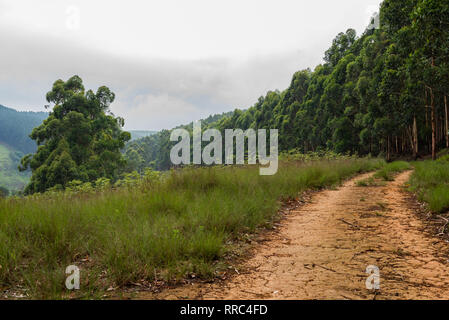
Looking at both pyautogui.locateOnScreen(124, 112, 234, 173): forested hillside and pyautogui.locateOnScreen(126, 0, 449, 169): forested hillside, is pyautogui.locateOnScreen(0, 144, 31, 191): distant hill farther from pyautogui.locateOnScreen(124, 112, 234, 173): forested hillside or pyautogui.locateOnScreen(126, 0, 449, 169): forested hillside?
pyautogui.locateOnScreen(126, 0, 449, 169): forested hillside

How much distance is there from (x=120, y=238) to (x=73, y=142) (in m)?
33.8

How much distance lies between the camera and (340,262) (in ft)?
11.6

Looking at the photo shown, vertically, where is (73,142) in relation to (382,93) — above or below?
below

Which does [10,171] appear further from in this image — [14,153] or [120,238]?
[120,238]

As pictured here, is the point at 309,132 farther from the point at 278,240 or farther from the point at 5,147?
the point at 5,147

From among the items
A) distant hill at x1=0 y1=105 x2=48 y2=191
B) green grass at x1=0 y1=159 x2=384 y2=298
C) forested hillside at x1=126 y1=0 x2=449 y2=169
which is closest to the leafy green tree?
forested hillside at x1=126 y1=0 x2=449 y2=169

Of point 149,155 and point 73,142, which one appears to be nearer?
point 73,142

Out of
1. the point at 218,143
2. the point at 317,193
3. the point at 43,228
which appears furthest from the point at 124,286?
the point at 218,143

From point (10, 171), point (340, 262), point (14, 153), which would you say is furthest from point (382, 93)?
point (14, 153)

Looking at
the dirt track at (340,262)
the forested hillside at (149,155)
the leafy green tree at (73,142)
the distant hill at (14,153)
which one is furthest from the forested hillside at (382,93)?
the distant hill at (14,153)

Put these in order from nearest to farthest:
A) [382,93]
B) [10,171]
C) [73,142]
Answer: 1. [382,93]
2. [73,142]
3. [10,171]

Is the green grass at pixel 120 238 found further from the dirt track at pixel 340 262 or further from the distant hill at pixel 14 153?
the distant hill at pixel 14 153

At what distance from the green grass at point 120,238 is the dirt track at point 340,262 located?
43 cm

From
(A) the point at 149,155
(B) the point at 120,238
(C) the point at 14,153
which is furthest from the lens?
(A) the point at 149,155
